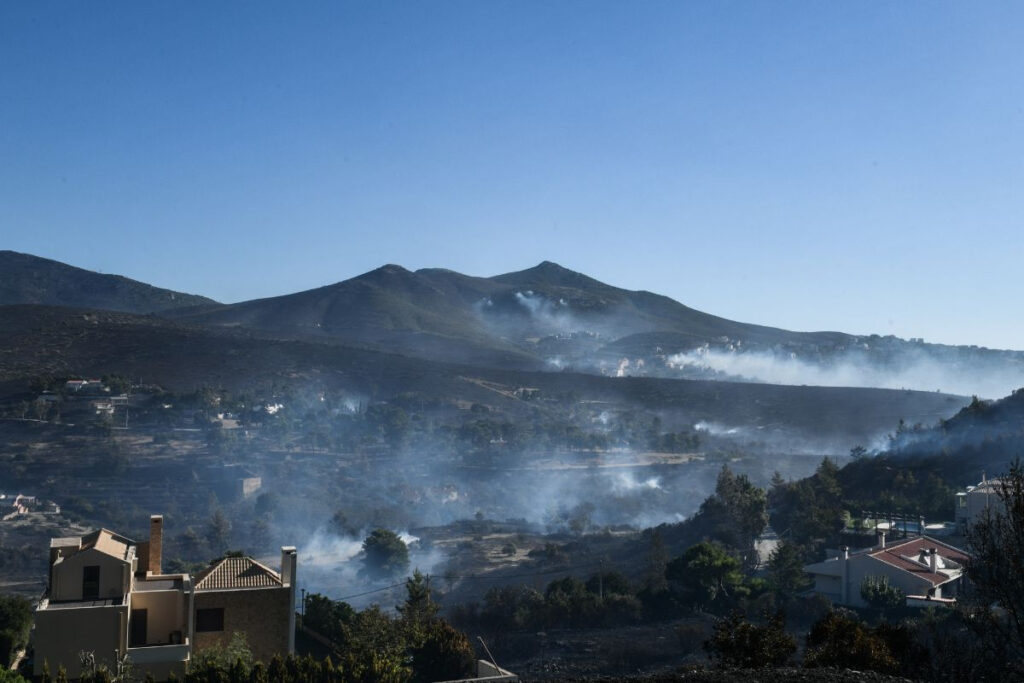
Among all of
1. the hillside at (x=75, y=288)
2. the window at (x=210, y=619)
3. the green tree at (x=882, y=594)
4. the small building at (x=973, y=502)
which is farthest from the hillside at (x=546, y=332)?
the window at (x=210, y=619)

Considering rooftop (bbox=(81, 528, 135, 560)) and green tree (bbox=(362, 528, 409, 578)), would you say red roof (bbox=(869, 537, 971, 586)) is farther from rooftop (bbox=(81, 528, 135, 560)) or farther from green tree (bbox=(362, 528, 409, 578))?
rooftop (bbox=(81, 528, 135, 560))

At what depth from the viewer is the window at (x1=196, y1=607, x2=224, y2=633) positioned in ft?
56.3

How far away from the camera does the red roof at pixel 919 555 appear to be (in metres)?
27.6

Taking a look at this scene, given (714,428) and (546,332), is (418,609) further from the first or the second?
(546,332)

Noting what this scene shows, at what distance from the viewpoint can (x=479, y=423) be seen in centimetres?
7631

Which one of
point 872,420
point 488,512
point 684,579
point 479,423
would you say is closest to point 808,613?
point 684,579

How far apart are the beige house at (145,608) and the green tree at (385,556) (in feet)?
74.8

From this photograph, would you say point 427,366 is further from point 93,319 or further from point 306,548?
point 306,548

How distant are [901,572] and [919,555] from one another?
2279 mm

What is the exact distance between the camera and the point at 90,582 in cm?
1648

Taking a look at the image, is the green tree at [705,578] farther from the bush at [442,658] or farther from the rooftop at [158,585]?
the rooftop at [158,585]

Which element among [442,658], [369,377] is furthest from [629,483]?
[442,658]

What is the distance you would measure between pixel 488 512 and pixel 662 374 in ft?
250

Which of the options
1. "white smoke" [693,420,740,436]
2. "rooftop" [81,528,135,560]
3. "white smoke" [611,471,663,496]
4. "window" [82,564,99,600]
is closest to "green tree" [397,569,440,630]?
"rooftop" [81,528,135,560]
